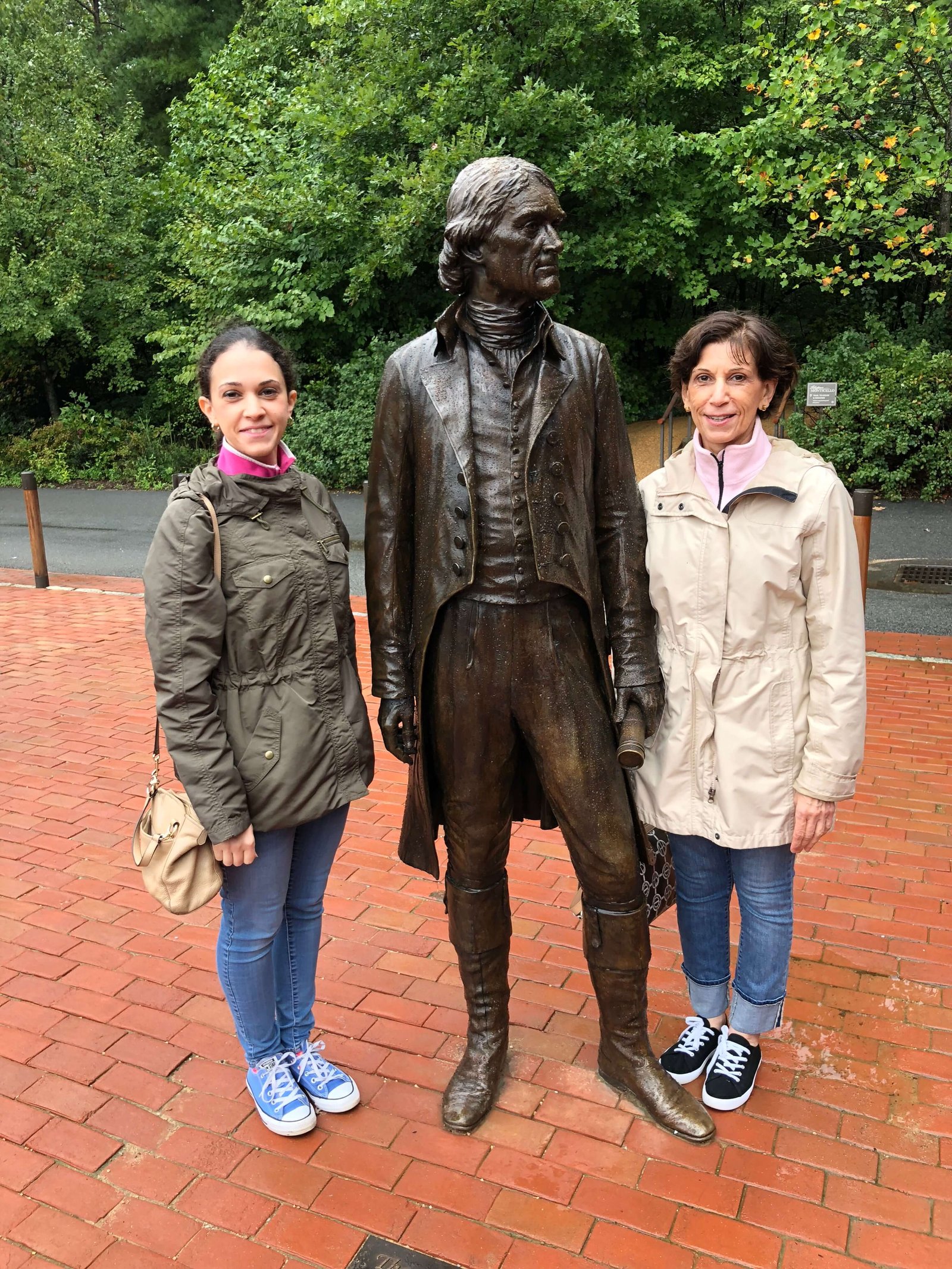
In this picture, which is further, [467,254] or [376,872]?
[376,872]

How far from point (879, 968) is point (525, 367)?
90.2 inches

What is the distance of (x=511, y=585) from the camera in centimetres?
245

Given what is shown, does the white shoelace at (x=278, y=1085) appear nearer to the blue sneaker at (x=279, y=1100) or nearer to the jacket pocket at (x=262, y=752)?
the blue sneaker at (x=279, y=1100)

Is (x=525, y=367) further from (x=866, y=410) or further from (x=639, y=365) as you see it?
(x=639, y=365)

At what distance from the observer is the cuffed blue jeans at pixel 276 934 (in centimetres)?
253

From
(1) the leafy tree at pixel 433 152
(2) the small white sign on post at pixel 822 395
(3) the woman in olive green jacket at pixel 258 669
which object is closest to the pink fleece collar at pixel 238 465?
(3) the woman in olive green jacket at pixel 258 669

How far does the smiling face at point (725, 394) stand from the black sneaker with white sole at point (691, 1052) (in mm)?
1653

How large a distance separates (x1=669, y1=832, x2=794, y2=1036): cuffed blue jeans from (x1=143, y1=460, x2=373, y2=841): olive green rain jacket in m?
0.94

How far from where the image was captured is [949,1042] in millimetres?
2967

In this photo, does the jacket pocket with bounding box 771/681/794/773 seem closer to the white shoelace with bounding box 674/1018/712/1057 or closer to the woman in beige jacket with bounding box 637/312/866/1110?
the woman in beige jacket with bounding box 637/312/866/1110

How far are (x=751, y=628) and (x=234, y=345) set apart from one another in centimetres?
142

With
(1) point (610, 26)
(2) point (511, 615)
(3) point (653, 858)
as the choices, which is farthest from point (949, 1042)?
(1) point (610, 26)

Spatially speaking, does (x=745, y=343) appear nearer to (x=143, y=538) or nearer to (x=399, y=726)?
(x=399, y=726)

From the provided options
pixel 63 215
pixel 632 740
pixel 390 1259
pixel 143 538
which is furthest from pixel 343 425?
pixel 390 1259
